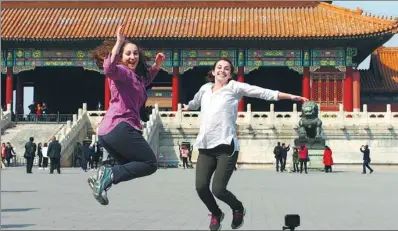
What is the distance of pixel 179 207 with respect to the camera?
432 inches

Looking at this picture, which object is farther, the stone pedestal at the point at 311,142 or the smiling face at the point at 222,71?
the stone pedestal at the point at 311,142

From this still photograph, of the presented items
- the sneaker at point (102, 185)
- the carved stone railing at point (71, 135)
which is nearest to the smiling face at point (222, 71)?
the sneaker at point (102, 185)

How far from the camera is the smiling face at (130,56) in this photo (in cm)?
668

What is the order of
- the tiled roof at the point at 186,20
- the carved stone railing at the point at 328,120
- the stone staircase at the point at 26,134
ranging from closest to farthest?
the stone staircase at the point at 26,134, the carved stone railing at the point at 328,120, the tiled roof at the point at 186,20

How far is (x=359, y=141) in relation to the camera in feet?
98.5

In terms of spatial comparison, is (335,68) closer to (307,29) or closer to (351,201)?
(307,29)

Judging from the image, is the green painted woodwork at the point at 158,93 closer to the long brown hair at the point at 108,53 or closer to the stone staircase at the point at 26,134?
the stone staircase at the point at 26,134

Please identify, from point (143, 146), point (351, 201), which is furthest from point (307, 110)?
point (143, 146)

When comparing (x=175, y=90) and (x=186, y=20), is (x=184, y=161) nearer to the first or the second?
(x=175, y=90)

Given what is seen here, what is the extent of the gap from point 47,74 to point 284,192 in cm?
2981

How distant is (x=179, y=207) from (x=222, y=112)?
4235mm

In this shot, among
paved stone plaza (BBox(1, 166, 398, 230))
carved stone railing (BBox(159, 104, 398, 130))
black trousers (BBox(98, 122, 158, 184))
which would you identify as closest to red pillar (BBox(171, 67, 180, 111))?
carved stone railing (BBox(159, 104, 398, 130))

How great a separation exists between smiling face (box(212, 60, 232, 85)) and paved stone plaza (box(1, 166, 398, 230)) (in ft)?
5.76

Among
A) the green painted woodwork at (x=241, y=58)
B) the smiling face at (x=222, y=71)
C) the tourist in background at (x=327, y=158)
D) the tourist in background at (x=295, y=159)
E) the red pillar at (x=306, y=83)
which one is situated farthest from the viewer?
the green painted woodwork at (x=241, y=58)
